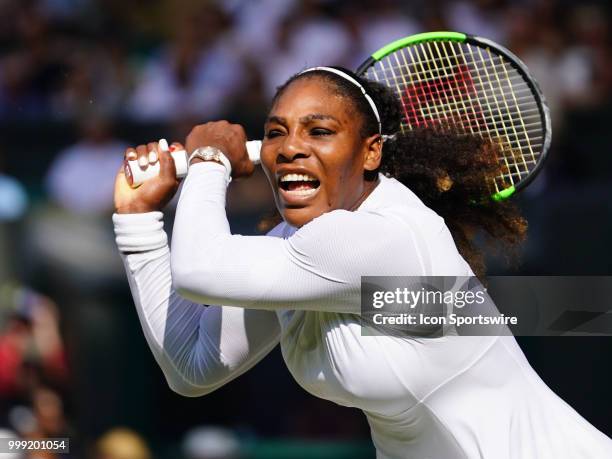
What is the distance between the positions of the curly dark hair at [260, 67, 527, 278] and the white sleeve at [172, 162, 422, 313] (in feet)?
1.15

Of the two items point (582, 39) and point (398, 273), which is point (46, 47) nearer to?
point (582, 39)

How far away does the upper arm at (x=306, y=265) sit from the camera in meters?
2.46

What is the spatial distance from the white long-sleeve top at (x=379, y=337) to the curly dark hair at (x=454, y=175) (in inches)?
5.8

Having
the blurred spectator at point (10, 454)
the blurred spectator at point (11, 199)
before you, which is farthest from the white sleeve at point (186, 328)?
the blurred spectator at point (11, 199)

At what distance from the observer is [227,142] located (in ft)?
8.96

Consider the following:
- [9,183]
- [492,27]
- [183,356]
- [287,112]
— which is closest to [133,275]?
[183,356]

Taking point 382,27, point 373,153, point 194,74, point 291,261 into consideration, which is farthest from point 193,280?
point 382,27

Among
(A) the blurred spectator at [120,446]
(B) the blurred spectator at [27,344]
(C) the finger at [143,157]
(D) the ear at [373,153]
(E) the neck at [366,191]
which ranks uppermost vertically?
A: (C) the finger at [143,157]

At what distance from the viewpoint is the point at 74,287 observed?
18.7 ft

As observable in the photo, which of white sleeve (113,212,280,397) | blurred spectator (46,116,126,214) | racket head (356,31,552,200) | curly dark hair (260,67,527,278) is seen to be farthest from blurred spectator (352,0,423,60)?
white sleeve (113,212,280,397)

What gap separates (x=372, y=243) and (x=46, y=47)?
5.17 m

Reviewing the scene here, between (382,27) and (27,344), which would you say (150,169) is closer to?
(27,344)

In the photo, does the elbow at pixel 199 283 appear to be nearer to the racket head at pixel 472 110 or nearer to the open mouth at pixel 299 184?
the open mouth at pixel 299 184

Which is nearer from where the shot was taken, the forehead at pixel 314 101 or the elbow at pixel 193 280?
the elbow at pixel 193 280
